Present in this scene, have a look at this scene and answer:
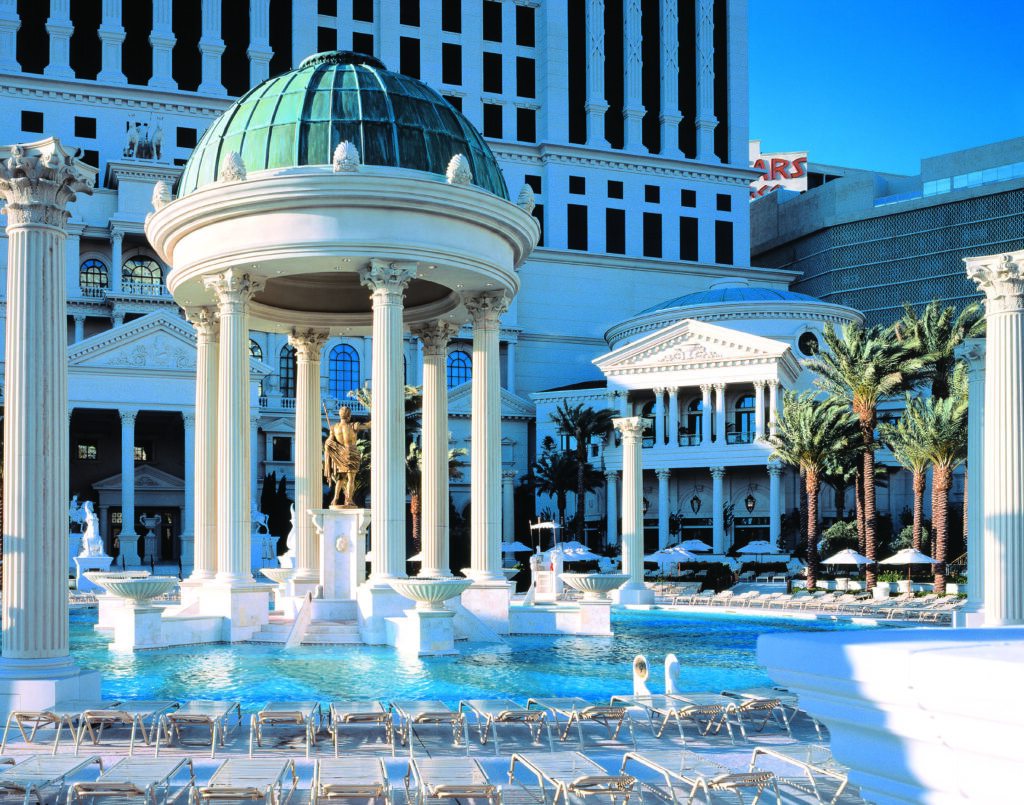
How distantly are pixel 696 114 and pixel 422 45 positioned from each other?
24916mm

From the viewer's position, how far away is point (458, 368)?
85.1m

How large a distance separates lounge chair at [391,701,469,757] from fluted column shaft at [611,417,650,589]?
24.4 meters

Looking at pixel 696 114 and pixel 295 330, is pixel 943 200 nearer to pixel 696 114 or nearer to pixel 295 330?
pixel 696 114

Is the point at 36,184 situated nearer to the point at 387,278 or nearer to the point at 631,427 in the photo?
the point at 387,278

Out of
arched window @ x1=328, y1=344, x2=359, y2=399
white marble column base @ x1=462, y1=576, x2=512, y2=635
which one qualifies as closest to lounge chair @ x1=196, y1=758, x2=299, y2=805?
white marble column base @ x1=462, y1=576, x2=512, y2=635

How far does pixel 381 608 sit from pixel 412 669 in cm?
353

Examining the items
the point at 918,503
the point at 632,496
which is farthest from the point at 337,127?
the point at 918,503

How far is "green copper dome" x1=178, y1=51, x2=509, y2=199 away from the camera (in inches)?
1013

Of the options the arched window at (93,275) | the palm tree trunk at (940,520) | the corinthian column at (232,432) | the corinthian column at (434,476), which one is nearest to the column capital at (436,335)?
the corinthian column at (434,476)

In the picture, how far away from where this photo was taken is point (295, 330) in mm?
31812

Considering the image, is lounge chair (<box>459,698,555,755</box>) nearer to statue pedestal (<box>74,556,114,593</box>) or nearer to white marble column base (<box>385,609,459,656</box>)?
white marble column base (<box>385,609,459,656</box>)

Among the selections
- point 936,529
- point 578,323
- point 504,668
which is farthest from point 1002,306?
point 578,323

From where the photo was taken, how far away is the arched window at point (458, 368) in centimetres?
8467

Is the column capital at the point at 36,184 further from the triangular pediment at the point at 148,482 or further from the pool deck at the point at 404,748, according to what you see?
the triangular pediment at the point at 148,482
